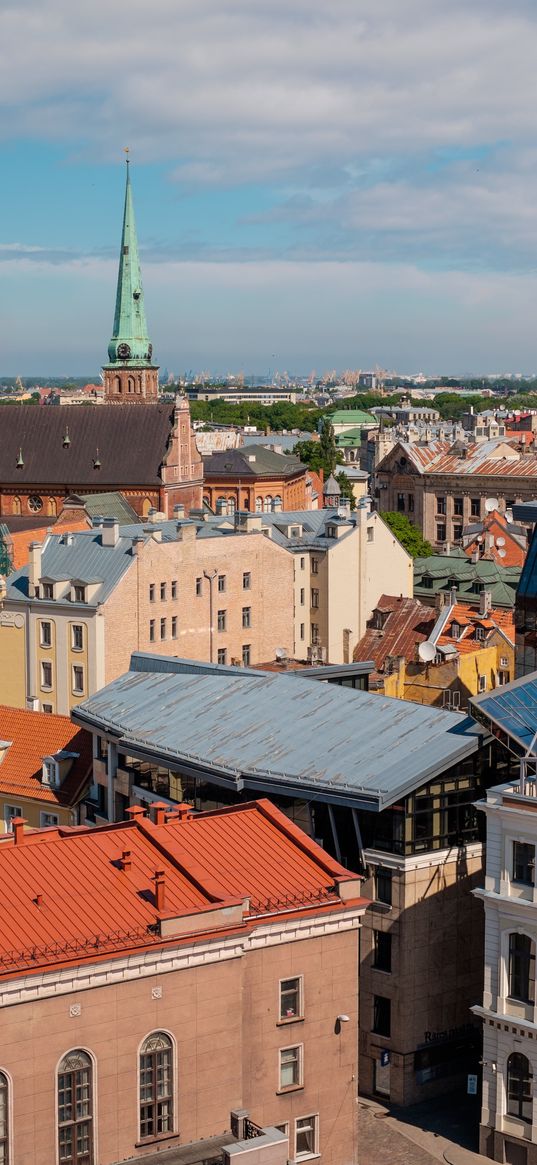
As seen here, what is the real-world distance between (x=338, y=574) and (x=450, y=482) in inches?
3079

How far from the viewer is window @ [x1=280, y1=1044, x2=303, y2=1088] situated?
114ft

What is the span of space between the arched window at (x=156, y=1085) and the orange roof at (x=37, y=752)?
73.2 feet

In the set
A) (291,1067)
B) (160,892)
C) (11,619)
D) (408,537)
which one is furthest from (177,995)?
(408,537)

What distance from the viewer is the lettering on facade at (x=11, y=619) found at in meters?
74.4

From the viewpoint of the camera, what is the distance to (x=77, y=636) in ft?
237


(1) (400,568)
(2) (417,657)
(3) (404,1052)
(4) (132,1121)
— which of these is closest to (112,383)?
(1) (400,568)

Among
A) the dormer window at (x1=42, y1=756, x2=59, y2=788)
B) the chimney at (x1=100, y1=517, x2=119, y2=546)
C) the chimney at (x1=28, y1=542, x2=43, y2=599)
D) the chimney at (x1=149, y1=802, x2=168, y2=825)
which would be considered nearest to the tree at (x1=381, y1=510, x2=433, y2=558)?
the chimney at (x1=100, y1=517, x2=119, y2=546)

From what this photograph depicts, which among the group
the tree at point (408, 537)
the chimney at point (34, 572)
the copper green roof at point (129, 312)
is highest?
the copper green roof at point (129, 312)

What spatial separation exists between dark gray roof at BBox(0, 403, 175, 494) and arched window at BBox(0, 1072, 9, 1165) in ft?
305

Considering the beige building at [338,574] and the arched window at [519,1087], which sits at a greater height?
the beige building at [338,574]

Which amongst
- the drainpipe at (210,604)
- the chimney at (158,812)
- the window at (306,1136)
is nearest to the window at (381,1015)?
the chimney at (158,812)

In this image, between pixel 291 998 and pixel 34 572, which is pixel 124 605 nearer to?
pixel 34 572

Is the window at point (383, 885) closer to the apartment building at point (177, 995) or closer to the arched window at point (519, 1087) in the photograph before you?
the arched window at point (519, 1087)

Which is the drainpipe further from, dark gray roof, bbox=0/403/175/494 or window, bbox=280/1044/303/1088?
dark gray roof, bbox=0/403/175/494
